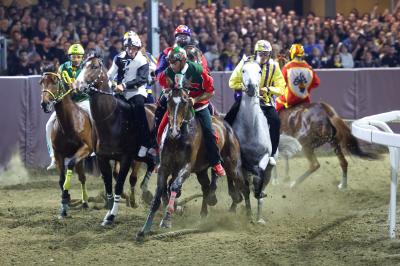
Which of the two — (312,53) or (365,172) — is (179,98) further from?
(312,53)

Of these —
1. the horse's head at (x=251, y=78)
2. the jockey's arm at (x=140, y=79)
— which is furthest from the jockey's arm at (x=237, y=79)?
the jockey's arm at (x=140, y=79)

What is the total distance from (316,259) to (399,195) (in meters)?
5.08

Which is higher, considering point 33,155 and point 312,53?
point 312,53

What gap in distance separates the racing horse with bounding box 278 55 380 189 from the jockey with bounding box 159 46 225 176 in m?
4.41

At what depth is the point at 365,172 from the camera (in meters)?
15.9

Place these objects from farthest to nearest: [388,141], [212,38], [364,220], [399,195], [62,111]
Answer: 1. [212,38]
2. [399,195]
3. [62,111]
4. [364,220]
5. [388,141]

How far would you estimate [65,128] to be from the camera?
11898 millimetres

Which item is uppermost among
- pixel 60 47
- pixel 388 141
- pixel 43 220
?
pixel 60 47

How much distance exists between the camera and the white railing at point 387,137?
25.5 feet

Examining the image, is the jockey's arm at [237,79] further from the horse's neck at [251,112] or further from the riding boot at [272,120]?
the riding boot at [272,120]

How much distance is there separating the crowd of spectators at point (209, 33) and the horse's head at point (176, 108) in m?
7.73

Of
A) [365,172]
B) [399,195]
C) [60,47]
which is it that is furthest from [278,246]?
[60,47]

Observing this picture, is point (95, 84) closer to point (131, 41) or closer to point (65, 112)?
point (131, 41)

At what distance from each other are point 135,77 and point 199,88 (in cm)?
143
